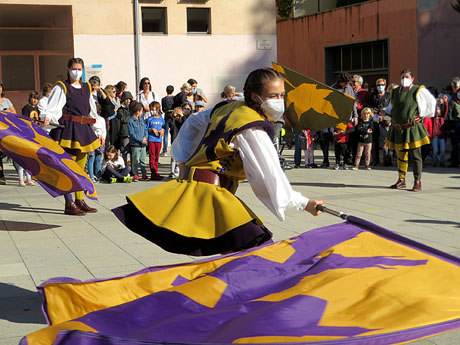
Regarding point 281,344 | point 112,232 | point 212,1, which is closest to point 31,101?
point 112,232

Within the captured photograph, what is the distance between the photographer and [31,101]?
49.6 feet

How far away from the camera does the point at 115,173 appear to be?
1409cm

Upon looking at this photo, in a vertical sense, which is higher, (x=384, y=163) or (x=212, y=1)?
(x=212, y=1)

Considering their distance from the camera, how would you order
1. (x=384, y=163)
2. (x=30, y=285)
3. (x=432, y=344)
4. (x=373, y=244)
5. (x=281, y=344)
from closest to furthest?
(x=281, y=344) → (x=373, y=244) → (x=432, y=344) → (x=30, y=285) → (x=384, y=163)

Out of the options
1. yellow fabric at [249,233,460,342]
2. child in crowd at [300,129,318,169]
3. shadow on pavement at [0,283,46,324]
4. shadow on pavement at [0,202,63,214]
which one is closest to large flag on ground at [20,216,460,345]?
yellow fabric at [249,233,460,342]

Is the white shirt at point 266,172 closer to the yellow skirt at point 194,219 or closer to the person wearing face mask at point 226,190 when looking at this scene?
the person wearing face mask at point 226,190

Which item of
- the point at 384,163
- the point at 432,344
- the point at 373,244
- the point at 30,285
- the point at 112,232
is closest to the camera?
the point at 373,244

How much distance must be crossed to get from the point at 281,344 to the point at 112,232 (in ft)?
18.6


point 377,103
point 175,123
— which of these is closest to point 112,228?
point 175,123

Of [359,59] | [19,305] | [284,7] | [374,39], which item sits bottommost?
[19,305]

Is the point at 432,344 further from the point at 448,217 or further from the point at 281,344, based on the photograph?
the point at 448,217

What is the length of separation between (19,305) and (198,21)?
20352 millimetres

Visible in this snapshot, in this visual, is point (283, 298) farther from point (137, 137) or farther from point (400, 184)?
point (137, 137)

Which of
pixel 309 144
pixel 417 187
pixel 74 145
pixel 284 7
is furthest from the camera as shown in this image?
pixel 284 7
